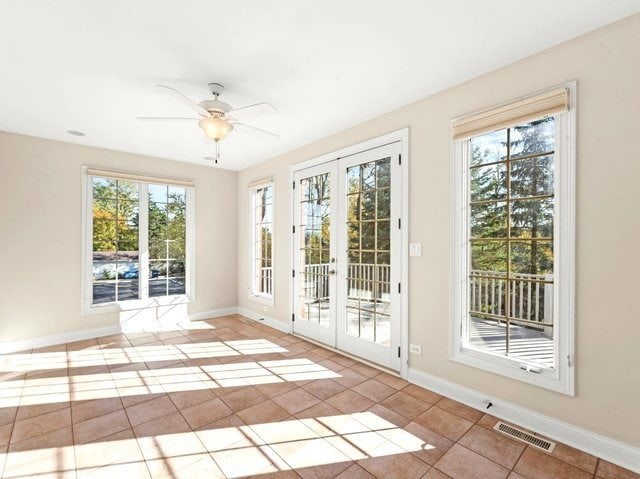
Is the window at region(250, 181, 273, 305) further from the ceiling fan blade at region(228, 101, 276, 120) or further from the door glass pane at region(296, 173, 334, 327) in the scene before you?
the ceiling fan blade at region(228, 101, 276, 120)

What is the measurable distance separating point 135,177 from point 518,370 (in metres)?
5.21

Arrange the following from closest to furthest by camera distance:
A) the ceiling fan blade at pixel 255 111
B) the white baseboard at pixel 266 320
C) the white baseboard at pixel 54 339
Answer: the ceiling fan blade at pixel 255 111
the white baseboard at pixel 54 339
the white baseboard at pixel 266 320

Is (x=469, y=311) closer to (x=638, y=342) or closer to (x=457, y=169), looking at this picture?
(x=638, y=342)

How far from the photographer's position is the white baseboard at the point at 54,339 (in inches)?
147

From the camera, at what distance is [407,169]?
3.00 m

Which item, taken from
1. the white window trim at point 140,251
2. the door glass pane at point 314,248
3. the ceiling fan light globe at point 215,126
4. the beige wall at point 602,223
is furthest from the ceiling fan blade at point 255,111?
the white window trim at point 140,251

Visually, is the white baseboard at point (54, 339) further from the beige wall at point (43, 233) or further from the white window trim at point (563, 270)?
the white window trim at point (563, 270)

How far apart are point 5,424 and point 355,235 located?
11.0 feet

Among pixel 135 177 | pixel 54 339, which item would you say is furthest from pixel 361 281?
pixel 54 339

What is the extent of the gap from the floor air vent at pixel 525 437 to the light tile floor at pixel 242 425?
0.23 ft

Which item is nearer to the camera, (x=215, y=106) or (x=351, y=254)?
(x=215, y=106)

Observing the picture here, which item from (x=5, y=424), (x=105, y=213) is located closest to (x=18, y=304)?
(x=105, y=213)

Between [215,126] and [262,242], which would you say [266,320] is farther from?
[215,126]

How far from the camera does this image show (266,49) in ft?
7.14
